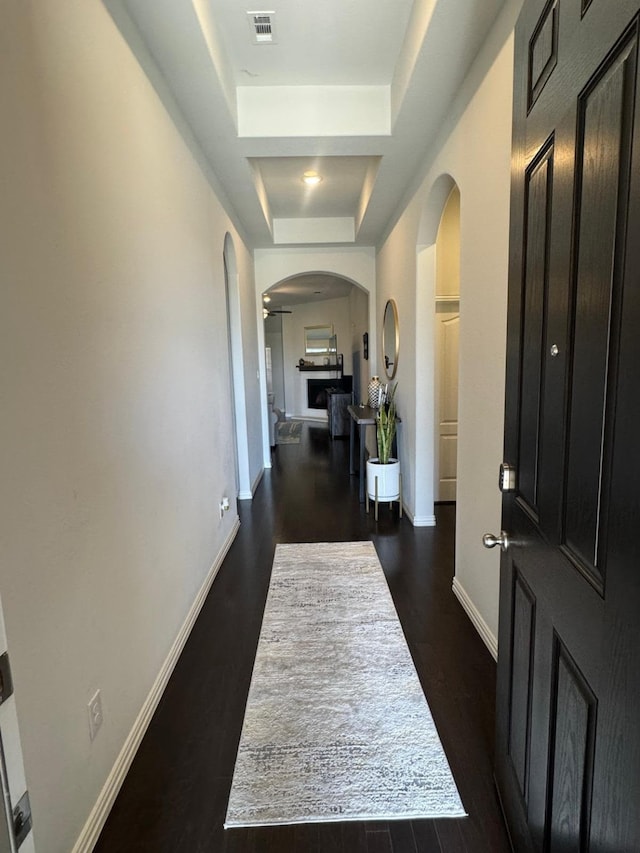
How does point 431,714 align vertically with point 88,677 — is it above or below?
below

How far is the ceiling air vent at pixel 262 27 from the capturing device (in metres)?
2.14

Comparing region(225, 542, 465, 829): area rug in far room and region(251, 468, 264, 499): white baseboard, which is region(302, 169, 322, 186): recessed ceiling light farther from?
region(225, 542, 465, 829): area rug in far room

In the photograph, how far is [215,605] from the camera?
266cm

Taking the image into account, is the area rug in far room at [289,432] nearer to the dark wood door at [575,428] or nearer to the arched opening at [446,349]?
the arched opening at [446,349]

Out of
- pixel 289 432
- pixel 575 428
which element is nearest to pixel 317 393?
pixel 289 432

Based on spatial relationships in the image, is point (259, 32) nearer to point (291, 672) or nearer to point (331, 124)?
point (331, 124)

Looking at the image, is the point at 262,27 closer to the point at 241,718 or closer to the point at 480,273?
the point at 480,273

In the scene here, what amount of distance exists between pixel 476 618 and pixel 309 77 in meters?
3.17

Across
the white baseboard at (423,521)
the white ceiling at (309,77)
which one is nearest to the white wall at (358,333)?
the white baseboard at (423,521)

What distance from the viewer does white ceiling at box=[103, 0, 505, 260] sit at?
191cm

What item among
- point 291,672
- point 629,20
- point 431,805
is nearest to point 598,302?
point 629,20

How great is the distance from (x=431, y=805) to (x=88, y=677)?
1134 mm

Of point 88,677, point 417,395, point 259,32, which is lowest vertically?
point 88,677

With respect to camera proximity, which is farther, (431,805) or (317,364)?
(317,364)
